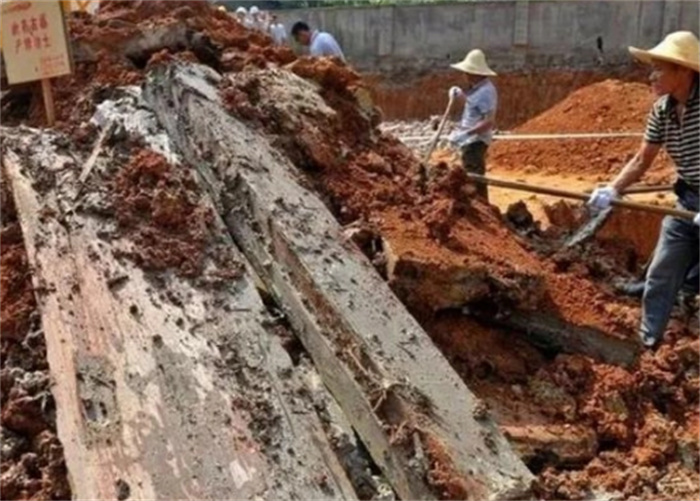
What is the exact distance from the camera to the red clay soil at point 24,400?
3.23 meters

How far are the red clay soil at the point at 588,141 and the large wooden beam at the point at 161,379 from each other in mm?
6881

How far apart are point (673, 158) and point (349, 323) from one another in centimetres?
206

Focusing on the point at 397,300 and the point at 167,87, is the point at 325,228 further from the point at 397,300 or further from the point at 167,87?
the point at 167,87

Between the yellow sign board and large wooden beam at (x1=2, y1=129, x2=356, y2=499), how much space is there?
1.15 m

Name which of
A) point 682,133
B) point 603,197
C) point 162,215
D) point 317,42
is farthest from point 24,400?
point 317,42

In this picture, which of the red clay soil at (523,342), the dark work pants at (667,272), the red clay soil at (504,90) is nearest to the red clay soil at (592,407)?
the red clay soil at (523,342)

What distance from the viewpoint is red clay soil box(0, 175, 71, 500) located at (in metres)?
3.23

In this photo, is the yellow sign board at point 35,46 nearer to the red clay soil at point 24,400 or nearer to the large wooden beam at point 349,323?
the large wooden beam at point 349,323

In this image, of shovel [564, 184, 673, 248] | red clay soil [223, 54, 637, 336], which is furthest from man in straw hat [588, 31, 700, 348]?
shovel [564, 184, 673, 248]

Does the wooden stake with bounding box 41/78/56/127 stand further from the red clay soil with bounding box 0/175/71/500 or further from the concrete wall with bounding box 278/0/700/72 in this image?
the concrete wall with bounding box 278/0/700/72

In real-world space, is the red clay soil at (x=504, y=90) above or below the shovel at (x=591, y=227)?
below

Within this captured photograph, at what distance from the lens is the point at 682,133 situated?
178 inches

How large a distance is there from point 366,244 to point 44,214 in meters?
1.49

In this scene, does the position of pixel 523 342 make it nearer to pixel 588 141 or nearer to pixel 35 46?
pixel 35 46
